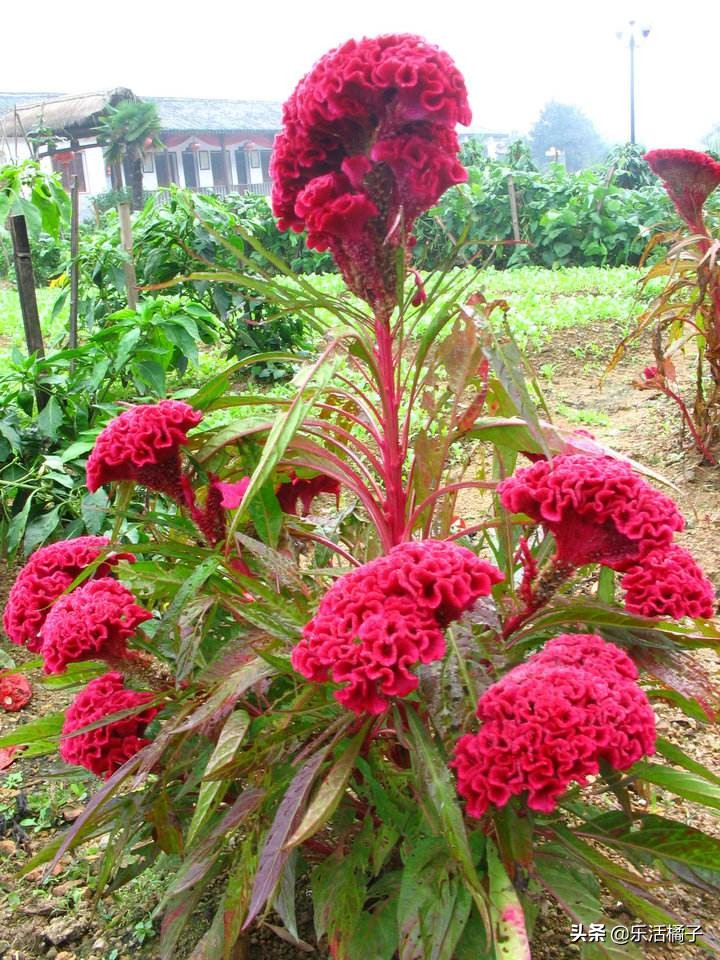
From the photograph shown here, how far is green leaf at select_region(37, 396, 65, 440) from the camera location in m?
2.68

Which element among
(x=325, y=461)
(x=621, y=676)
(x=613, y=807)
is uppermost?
(x=325, y=461)

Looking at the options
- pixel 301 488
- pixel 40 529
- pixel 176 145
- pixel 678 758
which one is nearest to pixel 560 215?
pixel 40 529

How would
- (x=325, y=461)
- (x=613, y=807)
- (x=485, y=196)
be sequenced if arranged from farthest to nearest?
(x=485, y=196) → (x=613, y=807) → (x=325, y=461)

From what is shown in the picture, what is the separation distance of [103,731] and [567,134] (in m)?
40.1

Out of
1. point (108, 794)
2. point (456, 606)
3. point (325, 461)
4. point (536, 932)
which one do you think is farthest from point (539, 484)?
point (536, 932)

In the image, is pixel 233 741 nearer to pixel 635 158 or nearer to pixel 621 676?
pixel 621 676

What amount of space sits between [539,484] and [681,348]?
2.29 m

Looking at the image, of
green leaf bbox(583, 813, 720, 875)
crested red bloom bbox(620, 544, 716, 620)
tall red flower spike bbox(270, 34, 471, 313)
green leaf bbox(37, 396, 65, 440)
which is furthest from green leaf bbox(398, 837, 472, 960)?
green leaf bbox(37, 396, 65, 440)

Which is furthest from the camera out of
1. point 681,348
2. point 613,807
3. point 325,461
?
point 681,348

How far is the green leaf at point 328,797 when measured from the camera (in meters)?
0.82

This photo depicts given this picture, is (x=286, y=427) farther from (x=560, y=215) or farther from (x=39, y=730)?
(x=560, y=215)

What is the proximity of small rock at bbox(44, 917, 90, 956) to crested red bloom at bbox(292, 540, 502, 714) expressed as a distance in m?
0.80

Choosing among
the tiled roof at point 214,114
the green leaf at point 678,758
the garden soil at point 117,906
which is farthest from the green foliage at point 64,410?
the tiled roof at point 214,114

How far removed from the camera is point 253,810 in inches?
39.3
